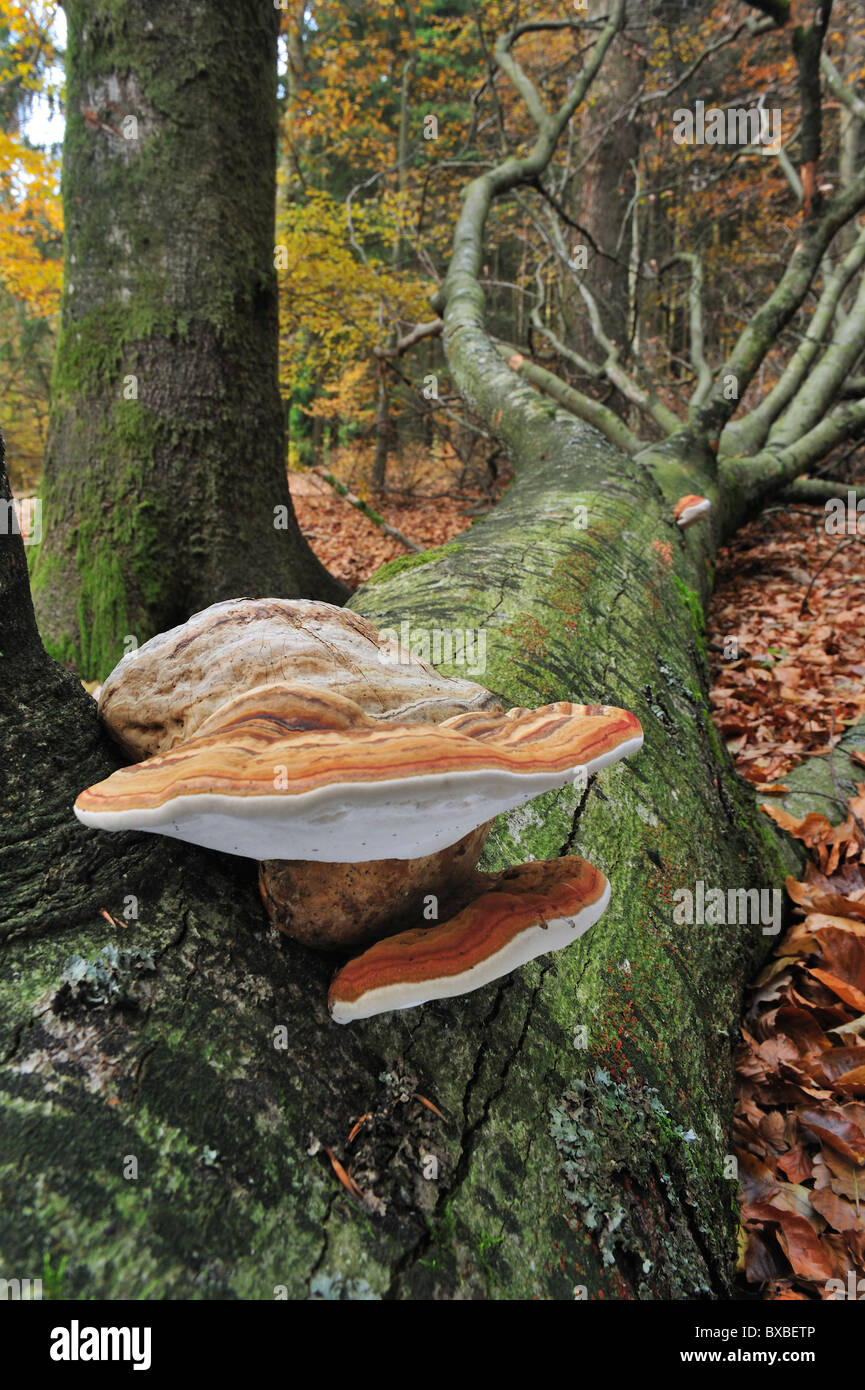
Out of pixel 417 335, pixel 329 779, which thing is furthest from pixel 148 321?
pixel 417 335

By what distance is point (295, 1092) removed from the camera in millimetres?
1073

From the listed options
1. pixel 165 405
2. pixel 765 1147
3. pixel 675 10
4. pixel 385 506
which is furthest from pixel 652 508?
pixel 675 10

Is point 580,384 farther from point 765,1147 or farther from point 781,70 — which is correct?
point 765,1147

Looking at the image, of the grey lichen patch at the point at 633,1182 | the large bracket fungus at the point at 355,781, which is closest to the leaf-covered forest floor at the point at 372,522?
the large bracket fungus at the point at 355,781

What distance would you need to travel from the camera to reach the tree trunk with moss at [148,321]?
3.93m

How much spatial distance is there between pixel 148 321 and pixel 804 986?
4458mm

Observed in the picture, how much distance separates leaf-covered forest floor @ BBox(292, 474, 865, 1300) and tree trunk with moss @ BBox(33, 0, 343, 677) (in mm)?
3319

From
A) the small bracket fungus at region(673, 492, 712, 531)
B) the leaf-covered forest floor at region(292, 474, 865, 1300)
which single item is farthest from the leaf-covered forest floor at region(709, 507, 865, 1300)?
the small bracket fungus at region(673, 492, 712, 531)

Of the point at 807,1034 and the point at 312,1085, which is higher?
the point at 312,1085

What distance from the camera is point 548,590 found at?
2879mm

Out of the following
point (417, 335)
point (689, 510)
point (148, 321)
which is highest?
point (417, 335)

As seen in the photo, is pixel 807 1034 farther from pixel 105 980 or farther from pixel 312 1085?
pixel 105 980

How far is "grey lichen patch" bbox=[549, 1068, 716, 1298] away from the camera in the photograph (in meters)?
1.24

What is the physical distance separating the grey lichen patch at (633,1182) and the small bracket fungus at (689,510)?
393cm
